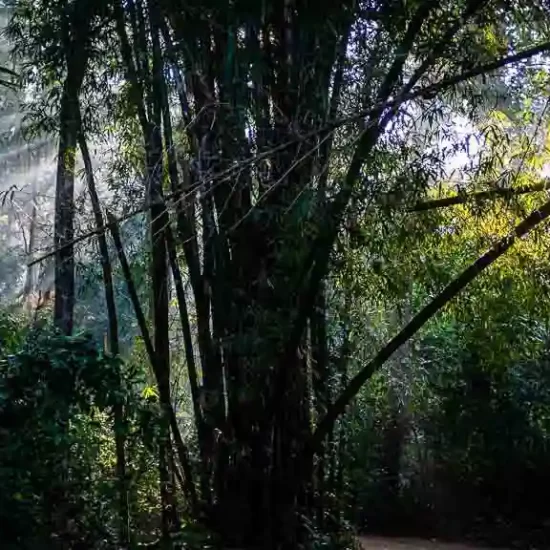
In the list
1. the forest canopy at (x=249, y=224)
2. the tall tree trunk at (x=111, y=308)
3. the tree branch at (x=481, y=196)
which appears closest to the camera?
the forest canopy at (x=249, y=224)

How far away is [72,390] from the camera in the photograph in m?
2.88

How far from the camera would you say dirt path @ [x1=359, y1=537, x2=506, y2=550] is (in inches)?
212

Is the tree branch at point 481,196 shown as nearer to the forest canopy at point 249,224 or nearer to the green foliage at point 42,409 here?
the forest canopy at point 249,224

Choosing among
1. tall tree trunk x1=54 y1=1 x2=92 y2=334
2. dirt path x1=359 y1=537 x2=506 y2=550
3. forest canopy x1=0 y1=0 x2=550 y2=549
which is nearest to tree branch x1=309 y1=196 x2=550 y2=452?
forest canopy x1=0 y1=0 x2=550 y2=549

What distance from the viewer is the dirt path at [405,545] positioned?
17.6 feet

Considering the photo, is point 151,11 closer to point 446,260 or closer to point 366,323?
point 446,260

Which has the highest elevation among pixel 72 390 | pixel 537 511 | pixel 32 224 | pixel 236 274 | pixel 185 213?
pixel 32 224

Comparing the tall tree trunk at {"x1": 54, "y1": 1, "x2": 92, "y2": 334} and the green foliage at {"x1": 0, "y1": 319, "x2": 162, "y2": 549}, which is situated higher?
the tall tree trunk at {"x1": 54, "y1": 1, "x2": 92, "y2": 334}

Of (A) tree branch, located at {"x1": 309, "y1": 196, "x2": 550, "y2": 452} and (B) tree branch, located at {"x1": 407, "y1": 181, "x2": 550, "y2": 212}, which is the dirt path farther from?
(B) tree branch, located at {"x1": 407, "y1": 181, "x2": 550, "y2": 212}

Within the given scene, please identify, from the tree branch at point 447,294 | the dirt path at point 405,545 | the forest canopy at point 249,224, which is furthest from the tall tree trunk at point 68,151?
the dirt path at point 405,545

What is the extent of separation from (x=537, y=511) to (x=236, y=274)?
4.00 metres

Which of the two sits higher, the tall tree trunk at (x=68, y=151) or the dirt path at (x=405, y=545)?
the tall tree trunk at (x=68, y=151)

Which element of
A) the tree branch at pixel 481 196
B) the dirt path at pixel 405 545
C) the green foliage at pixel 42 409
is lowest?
the dirt path at pixel 405 545

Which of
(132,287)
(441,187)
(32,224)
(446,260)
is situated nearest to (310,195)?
(441,187)
